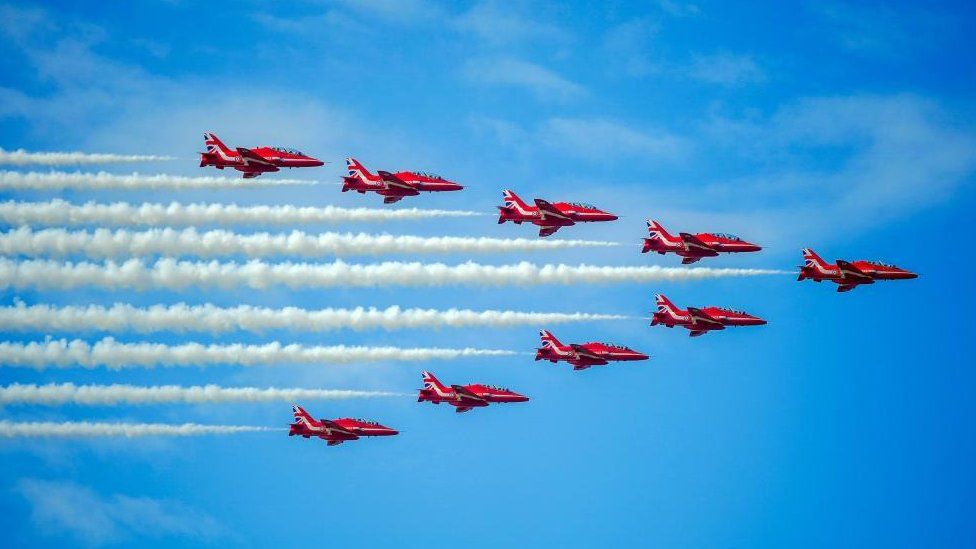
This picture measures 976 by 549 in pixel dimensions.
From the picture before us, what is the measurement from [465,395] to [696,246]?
21.9 metres

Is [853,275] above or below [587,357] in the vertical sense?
above

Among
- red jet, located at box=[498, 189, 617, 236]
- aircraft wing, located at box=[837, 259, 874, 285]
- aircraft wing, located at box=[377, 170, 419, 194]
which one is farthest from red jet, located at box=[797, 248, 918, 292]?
aircraft wing, located at box=[377, 170, 419, 194]

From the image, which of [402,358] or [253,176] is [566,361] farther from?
[253,176]

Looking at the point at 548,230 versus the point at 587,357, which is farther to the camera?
the point at 587,357

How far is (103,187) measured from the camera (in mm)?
105938

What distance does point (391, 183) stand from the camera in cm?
10400

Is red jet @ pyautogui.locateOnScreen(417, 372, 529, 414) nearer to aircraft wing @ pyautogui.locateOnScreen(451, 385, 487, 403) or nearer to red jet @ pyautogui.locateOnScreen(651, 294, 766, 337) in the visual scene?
aircraft wing @ pyautogui.locateOnScreen(451, 385, 487, 403)

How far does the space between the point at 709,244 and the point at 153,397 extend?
1585 inches

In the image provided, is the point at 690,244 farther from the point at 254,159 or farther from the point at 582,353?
the point at 254,159

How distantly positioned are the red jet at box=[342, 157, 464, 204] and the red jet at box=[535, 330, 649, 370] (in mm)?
14355

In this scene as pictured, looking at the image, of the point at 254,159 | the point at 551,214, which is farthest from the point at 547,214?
the point at 254,159

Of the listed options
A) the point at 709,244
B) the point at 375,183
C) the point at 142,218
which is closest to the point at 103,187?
the point at 142,218

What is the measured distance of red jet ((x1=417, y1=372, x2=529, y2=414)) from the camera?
4429 inches

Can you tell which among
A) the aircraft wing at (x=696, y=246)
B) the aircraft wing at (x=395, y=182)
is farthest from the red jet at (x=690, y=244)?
the aircraft wing at (x=395, y=182)
